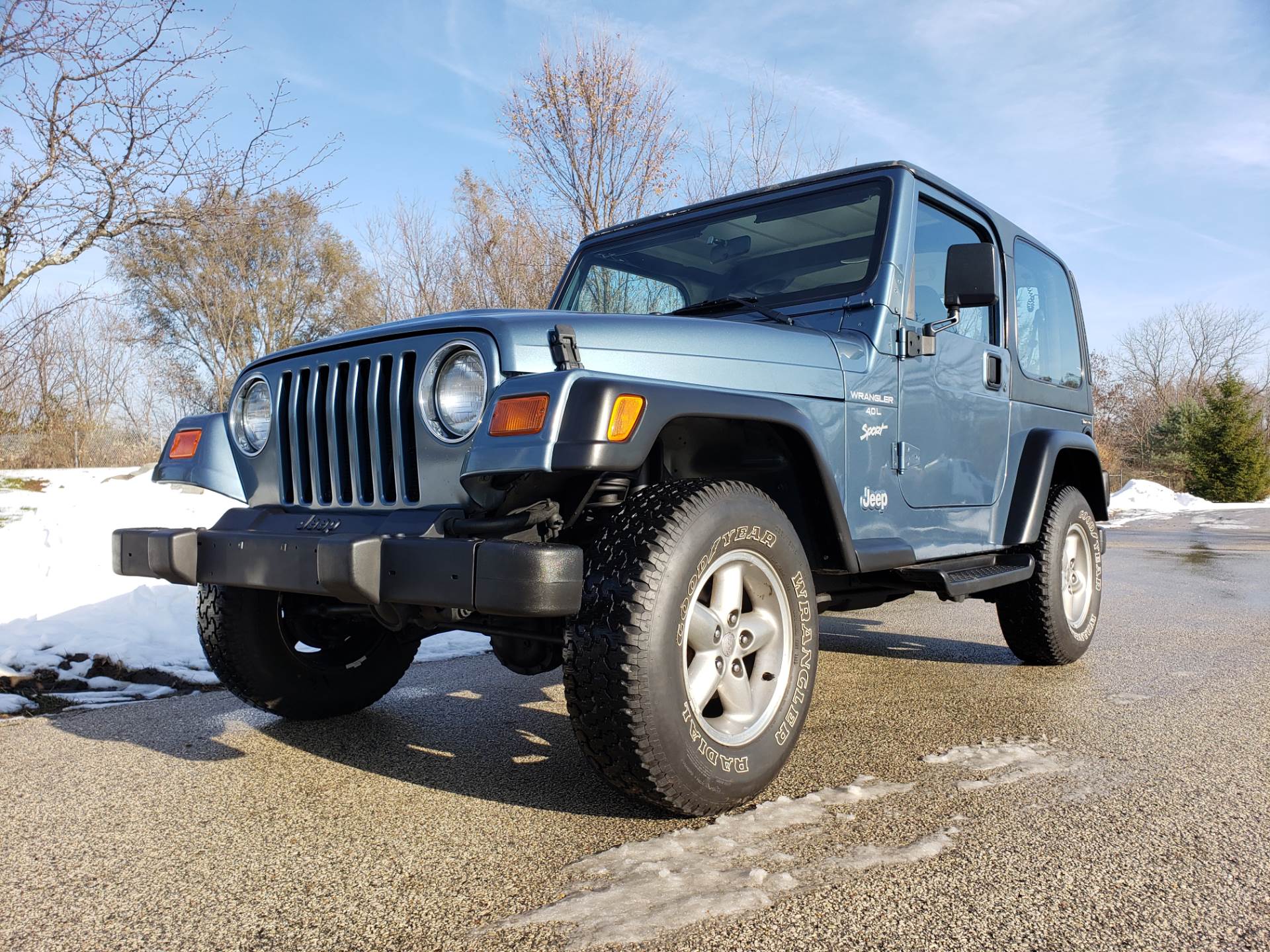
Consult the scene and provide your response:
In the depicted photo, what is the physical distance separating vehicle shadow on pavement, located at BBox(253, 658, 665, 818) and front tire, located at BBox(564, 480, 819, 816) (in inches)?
10.1

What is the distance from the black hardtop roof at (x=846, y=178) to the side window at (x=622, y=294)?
22 centimetres

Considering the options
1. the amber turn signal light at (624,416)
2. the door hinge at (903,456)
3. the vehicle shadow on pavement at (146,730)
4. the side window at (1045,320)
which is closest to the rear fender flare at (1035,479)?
the side window at (1045,320)

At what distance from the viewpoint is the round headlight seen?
3.14m

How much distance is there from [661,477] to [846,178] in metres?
1.70

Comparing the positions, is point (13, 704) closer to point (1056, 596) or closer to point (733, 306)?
point (733, 306)

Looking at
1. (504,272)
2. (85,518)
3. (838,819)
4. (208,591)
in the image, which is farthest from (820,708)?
(504,272)

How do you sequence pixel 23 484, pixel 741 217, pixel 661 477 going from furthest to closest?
pixel 23 484
pixel 741 217
pixel 661 477

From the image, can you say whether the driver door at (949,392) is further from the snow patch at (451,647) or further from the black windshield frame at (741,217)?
the snow patch at (451,647)

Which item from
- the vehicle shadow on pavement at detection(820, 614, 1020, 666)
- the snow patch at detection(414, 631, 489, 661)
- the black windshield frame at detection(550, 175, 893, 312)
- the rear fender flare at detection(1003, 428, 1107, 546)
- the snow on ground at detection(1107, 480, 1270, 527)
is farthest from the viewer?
the snow on ground at detection(1107, 480, 1270, 527)

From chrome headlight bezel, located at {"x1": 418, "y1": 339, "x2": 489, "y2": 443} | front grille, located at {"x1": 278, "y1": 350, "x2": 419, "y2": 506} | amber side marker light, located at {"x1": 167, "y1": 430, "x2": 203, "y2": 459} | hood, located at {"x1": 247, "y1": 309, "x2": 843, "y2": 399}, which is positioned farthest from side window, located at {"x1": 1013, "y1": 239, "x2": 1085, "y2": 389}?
amber side marker light, located at {"x1": 167, "y1": 430, "x2": 203, "y2": 459}

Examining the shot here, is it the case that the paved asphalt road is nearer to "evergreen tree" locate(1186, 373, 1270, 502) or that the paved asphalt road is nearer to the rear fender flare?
the rear fender flare

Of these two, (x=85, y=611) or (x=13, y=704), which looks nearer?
(x=13, y=704)

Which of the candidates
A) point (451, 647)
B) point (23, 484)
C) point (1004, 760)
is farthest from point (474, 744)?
point (23, 484)

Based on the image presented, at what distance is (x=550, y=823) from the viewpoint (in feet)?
8.13
